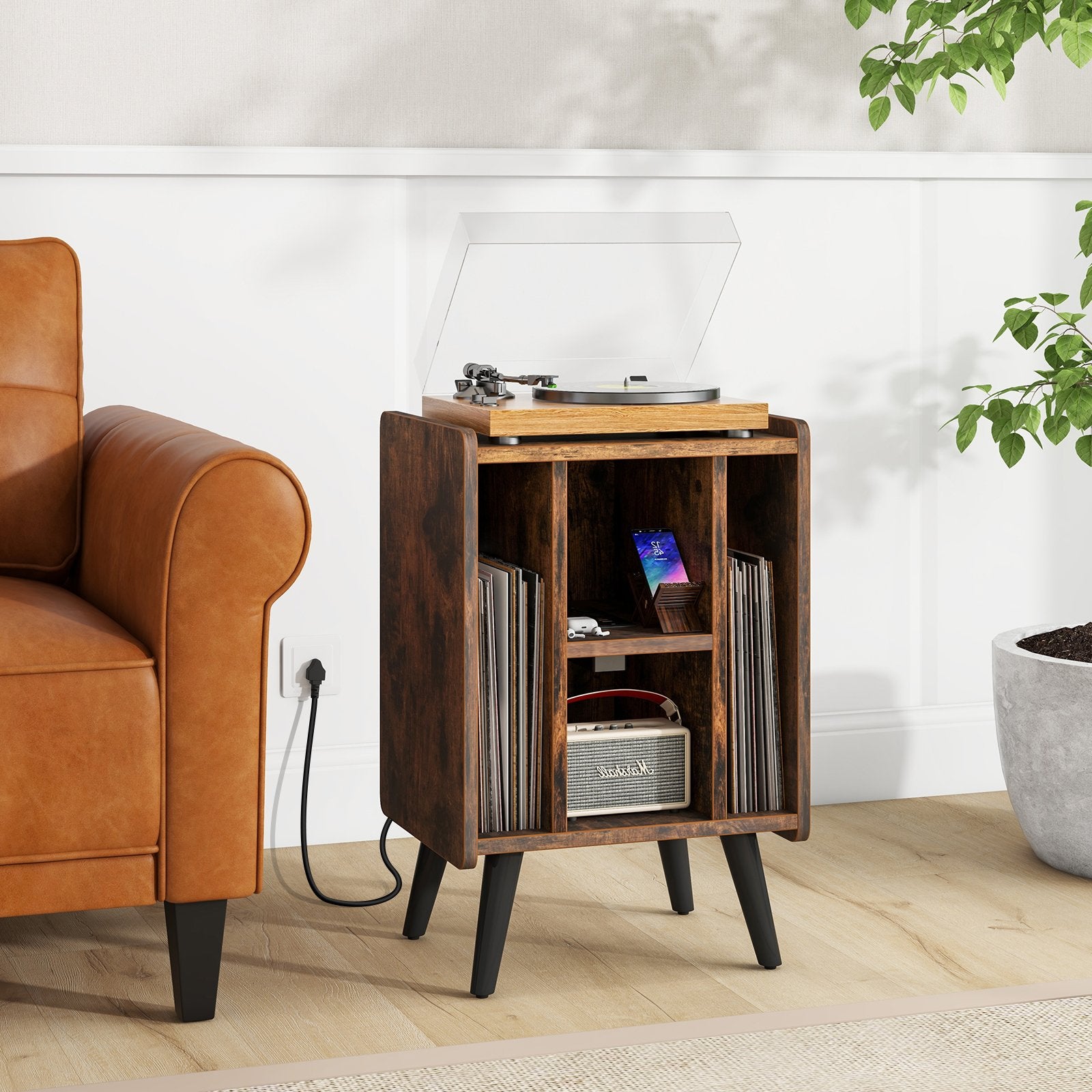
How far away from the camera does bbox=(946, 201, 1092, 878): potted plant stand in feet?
6.93

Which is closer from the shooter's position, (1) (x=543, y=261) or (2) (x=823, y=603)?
(1) (x=543, y=261)

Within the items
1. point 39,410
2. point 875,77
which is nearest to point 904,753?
point 875,77

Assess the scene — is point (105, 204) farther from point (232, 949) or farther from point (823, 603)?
point (823, 603)

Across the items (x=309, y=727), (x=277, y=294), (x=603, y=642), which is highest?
(x=277, y=294)

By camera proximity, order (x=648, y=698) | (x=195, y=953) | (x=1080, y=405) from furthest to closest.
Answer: (x=1080, y=405), (x=648, y=698), (x=195, y=953)

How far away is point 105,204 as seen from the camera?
2.22 m

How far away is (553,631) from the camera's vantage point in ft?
5.57

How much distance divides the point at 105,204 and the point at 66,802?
1.02 metres

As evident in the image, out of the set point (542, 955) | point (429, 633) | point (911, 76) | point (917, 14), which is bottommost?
point (542, 955)

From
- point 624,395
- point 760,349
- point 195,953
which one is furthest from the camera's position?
point 760,349

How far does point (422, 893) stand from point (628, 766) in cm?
33

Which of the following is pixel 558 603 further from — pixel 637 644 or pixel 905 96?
pixel 905 96

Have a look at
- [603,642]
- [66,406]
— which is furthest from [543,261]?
[66,406]

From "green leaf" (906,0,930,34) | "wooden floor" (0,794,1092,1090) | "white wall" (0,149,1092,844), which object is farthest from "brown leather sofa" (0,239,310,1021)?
"green leaf" (906,0,930,34)
